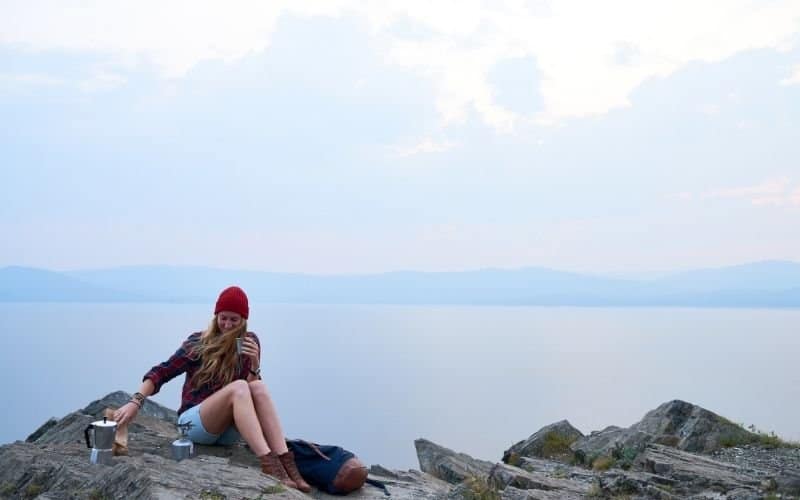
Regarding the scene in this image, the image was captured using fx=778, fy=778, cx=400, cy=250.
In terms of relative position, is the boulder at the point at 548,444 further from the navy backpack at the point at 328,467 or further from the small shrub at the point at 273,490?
the small shrub at the point at 273,490

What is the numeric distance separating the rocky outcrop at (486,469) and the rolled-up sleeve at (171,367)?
944mm

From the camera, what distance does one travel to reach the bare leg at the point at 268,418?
9445 mm

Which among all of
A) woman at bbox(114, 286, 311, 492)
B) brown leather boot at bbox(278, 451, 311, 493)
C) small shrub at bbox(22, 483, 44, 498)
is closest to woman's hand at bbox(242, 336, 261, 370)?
woman at bbox(114, 286, 311, 492)

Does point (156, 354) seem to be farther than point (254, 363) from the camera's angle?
Yes

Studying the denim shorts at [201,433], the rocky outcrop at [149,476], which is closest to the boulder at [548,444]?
the rocky outcrop at [149,476]

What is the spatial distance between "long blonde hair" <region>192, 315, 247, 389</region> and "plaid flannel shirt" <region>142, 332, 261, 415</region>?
76mm

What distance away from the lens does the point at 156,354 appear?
19838cm

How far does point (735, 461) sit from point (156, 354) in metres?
198

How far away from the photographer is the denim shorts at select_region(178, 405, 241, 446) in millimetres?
9938

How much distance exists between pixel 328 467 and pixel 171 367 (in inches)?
92.3

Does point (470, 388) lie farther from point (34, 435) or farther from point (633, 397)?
point (34, 435)

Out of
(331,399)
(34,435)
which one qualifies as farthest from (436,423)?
(34,435)

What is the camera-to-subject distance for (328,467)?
31.6ft

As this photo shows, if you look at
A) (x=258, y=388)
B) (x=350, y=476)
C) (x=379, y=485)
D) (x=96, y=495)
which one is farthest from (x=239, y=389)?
(x=379, y=485)
